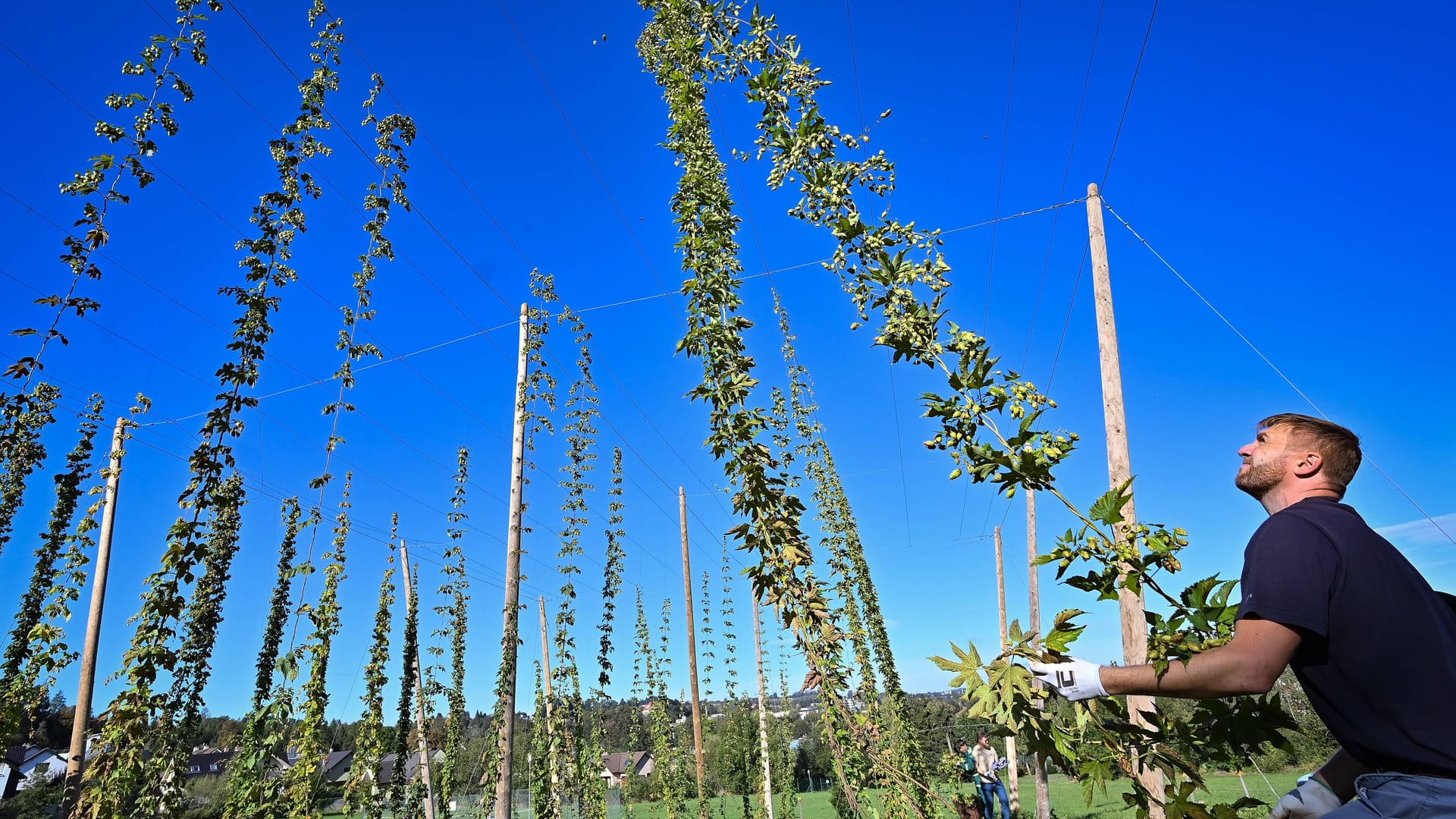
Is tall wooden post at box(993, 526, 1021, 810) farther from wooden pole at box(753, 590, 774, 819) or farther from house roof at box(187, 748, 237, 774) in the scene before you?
house roof at box(187, 748, 237, 774)

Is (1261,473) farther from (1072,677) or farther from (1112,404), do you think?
(1112,404)

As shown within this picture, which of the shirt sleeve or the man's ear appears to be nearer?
the shirt sleeve

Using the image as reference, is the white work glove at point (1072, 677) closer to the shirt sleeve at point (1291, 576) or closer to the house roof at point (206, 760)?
the shirt sleeve at point (1291, 576)

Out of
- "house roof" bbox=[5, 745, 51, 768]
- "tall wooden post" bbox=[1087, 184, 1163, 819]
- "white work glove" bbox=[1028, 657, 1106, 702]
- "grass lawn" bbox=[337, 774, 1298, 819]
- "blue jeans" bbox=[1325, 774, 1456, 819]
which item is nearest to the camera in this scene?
"blue jeans" bbox=[1325, 774, 1456, 819]

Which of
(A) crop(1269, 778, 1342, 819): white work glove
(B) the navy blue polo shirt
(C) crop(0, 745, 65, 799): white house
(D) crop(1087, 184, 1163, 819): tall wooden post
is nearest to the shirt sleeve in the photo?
(B) the navy blue polo shirt

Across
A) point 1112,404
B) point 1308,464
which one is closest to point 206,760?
point 1112,404

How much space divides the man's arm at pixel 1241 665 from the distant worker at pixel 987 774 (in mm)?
15136

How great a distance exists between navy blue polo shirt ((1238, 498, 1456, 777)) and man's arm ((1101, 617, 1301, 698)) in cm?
4

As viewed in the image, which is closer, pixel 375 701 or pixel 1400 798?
pixel 1400 798

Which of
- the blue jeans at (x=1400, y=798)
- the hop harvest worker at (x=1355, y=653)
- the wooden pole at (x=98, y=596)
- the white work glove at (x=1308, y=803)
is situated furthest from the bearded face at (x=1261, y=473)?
the wooden pole at (x=98, y=596)

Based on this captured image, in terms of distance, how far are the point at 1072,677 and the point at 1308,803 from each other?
790 millimetres

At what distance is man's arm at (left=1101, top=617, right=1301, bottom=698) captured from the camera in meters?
1.50

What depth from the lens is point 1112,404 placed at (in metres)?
7.38

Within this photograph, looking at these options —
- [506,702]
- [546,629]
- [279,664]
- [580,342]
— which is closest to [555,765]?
[506,702]
